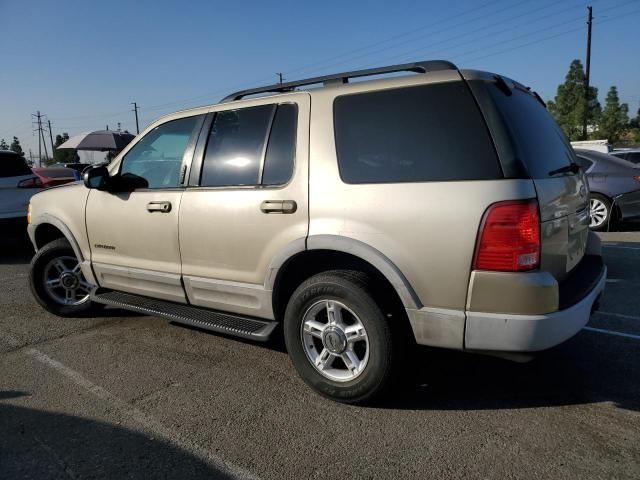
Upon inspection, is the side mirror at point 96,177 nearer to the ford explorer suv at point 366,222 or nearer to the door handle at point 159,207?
the ford explorer suv at point 366,222

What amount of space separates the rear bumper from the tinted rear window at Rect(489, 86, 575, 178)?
0.74 m

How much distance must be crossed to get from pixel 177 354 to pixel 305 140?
2.02 m

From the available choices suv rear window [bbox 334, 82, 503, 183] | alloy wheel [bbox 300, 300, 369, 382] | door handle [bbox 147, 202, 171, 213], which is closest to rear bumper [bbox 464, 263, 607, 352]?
alloy wheel [bbox 300, 300, 369, 382]

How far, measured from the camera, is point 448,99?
9.28 feet

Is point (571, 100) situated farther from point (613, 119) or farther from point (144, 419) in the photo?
point (144, 419)

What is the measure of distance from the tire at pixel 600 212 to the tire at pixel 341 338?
8.00 metres

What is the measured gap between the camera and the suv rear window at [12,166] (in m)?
8.41

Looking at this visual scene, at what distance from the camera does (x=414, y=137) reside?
9.45 feet

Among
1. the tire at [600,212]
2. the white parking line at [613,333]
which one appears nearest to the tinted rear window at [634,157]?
the tire at [600,212]

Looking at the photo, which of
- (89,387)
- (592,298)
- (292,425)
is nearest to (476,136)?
(592,298)

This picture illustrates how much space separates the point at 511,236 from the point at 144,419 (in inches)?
91.4

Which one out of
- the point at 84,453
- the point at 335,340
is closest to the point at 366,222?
the point at 335,340

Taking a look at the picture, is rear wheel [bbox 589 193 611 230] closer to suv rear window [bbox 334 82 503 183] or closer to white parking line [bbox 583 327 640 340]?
white parking line [bbox 583 327 640 340]

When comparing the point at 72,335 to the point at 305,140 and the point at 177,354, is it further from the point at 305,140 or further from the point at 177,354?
the point at 305,140
